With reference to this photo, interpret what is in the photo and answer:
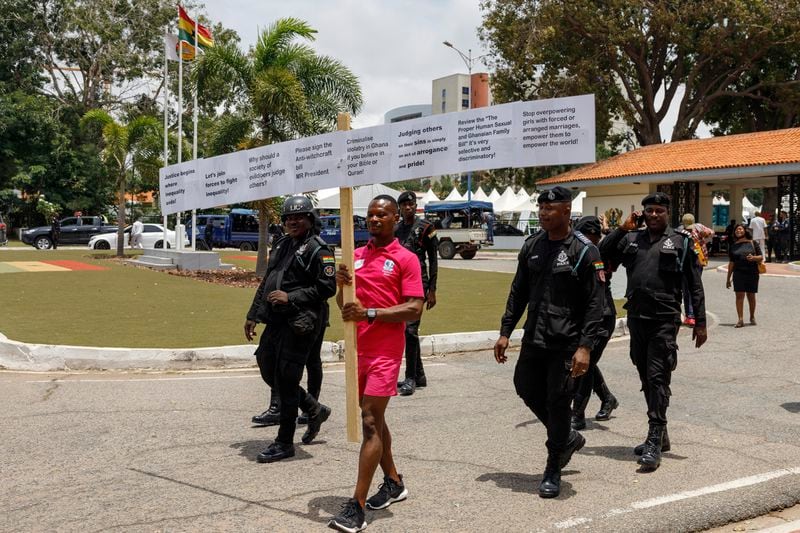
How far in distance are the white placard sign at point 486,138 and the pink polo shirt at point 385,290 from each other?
711mm

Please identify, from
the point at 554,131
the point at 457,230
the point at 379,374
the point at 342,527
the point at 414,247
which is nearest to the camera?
the point at 342,527

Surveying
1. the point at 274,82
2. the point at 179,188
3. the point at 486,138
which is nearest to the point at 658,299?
the point at 486,138

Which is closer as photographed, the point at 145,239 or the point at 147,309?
the point at 147,309

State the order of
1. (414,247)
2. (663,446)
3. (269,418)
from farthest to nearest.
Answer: (414,247) → (269,418) → (663,446)

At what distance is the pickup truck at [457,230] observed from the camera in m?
32.4

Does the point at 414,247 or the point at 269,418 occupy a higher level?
the point at 414,247

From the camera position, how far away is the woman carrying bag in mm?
12461

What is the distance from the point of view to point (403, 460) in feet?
18.0

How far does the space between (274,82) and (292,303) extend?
14.1 metres

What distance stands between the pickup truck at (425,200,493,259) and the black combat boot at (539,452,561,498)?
27128 mm

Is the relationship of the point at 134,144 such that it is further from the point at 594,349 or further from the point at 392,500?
the point at 392,500

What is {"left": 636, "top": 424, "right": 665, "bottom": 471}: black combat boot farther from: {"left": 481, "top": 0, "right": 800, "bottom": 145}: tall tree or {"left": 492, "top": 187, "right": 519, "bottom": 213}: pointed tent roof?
{"left": 492, "top": 187, "right": 519, "bottom": 213}: pointed tent roof

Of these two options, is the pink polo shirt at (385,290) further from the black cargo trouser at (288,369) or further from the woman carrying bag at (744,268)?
the woman carrying bag at (744,268)

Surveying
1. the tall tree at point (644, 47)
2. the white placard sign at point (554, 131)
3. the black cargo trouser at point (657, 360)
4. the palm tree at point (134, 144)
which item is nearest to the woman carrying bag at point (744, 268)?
the black cargo trouser at point (657, 360)
